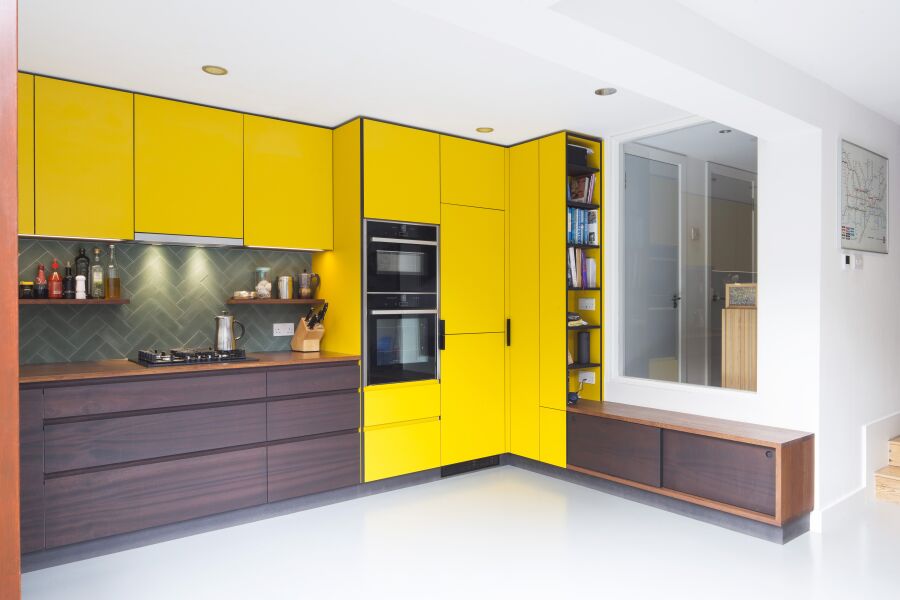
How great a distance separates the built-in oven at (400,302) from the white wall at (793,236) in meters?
1.49

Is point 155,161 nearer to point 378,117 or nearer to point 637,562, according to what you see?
point 378,117

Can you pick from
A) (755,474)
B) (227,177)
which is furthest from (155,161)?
(755,474)

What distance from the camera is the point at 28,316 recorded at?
11.5ft

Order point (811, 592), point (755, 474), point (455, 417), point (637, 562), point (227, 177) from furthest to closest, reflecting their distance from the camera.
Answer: point (455, 417) < point (227, 177) < point (755, 474) < point (637, 562) < point (811, 592)

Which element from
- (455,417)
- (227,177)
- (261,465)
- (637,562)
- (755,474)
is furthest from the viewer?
(455,417)

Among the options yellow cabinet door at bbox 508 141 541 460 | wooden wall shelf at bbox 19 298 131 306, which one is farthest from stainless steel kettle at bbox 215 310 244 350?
yellow cabinet door at bbox 508 141 541 460

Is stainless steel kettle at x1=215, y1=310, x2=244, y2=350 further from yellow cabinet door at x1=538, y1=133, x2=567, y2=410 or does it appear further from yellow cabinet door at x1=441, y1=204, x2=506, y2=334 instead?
yellow cabinet door at x1=538, y1=133, x2=567, y2=410

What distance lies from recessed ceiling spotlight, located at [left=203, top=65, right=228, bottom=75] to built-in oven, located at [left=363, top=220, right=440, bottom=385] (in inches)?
49.0

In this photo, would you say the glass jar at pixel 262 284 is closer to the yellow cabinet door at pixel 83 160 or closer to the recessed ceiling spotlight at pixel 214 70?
the yellow cabinet door at pixel 83 160

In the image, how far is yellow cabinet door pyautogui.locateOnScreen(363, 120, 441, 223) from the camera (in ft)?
13.4

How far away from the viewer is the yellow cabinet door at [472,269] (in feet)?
14.7

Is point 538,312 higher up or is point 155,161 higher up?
point 155,161

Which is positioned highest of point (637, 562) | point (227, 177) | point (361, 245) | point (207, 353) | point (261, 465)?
point (227, 177)

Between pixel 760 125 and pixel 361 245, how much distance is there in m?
2.49
